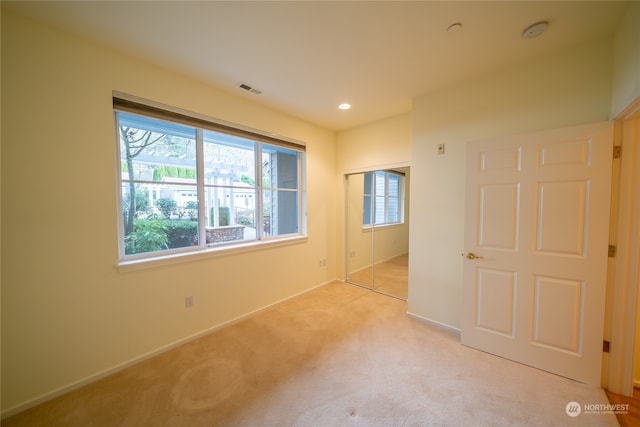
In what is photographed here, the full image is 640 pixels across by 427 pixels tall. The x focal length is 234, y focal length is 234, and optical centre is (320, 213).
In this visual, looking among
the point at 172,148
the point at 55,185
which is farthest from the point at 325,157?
the point at 55,185

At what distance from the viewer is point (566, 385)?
70.9 inches

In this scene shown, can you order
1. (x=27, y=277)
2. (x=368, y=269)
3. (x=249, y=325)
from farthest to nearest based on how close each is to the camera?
(x=368, y=269) < (x=249, y=325) < (x=27, y=277)

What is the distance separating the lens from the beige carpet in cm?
155

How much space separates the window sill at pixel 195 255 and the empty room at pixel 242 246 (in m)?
0.02

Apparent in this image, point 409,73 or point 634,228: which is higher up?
point 409,73

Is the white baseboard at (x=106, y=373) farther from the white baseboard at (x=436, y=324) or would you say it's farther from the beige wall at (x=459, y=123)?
the beige wall at (x=459, y=123)

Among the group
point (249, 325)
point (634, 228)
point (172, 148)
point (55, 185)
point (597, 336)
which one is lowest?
point (249, 325)

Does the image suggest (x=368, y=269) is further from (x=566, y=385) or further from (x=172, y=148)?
(x=172, y=148)

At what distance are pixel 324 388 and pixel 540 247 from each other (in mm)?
2094

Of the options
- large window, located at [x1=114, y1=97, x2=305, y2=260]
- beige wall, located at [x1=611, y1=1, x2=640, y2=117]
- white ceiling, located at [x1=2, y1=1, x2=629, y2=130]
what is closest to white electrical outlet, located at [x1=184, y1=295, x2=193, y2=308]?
large window, located at [x1=114, y1=97, x2=305, y2=260]

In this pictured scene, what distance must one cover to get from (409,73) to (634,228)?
2.09m

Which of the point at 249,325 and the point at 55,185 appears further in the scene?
the point at 249,325

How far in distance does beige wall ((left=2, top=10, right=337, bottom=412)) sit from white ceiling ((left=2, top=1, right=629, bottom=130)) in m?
0.22

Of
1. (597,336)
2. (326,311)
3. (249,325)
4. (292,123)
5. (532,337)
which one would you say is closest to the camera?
(597,336)
